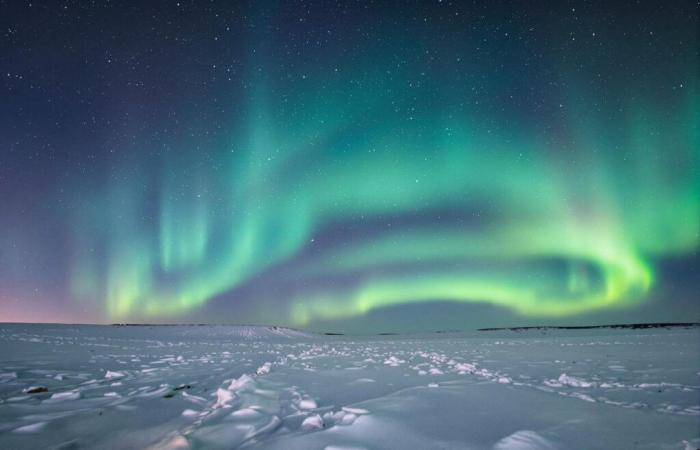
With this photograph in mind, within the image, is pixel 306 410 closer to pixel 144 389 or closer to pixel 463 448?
pixel 463 448

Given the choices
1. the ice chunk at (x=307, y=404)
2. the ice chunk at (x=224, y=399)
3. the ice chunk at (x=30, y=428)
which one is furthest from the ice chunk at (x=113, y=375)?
the ice chunk at (x=307, y=404)

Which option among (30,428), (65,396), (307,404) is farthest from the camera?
(65,396)

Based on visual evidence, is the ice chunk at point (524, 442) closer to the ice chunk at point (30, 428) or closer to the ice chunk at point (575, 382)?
the ice chunk at point (575, 382)

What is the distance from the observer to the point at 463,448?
2.24 meters

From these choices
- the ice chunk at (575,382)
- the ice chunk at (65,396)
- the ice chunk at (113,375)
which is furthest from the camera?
the ice chunk at (113,375)

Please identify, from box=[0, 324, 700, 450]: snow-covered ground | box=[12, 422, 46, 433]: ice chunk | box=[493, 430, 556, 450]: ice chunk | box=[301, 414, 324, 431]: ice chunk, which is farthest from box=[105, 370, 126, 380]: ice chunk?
box=[493, 430, 556, 450]: ice chunk

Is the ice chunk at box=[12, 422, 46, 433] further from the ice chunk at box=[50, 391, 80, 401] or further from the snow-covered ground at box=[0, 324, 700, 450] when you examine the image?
the ice chunk at box=[50, 391, 80, 401]

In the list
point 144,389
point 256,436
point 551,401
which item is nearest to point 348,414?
point 256,436

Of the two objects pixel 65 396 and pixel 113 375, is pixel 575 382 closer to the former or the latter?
pixel 65 396

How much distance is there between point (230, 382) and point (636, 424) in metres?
4.64

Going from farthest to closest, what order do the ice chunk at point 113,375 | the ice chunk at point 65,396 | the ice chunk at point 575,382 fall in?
1. the ice chunk at point 113,375
2. the ice chunk at point 575,382
3. the ice chunk at point 65,396

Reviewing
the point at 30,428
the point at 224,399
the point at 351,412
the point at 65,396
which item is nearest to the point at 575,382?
the point at 351,412

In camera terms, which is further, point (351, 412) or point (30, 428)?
point (351, 412)

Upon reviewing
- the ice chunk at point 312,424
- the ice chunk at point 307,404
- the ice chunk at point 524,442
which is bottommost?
the ice chunk at point 307,404
